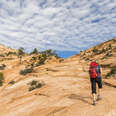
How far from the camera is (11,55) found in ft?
236

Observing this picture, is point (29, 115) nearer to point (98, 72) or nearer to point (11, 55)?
→ point (98, 72)

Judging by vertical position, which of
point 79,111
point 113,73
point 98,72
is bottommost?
point 79,111

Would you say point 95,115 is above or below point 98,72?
below

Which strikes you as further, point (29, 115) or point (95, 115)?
point (29, 115)

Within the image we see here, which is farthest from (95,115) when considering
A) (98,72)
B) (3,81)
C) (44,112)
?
(3,81)

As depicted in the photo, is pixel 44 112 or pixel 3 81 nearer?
pixel 44 112

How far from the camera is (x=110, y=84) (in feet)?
49.0

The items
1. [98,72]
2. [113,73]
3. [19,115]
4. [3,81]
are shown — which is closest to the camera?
[98,72]

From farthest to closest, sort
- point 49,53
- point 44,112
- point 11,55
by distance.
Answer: point 11,55
point 49,53
point 44,112

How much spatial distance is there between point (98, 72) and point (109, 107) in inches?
89.3

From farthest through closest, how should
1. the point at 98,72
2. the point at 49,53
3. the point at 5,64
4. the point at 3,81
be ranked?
the point at 49,53, the point at 5,64, the point at 3,81, the point at 98,72

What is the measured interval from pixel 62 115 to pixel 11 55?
70073 millimetres

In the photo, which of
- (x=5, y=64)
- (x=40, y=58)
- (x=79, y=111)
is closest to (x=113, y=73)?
(x=79, y=111)

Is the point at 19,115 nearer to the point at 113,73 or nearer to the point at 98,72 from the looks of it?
the point at 98,72
